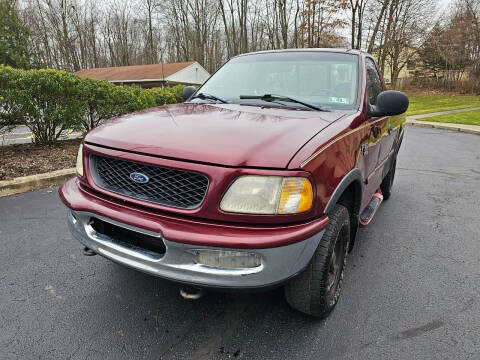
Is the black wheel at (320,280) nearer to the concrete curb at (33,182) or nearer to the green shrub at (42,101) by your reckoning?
the concrete curb at (33,182)

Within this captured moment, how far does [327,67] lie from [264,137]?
150 cm

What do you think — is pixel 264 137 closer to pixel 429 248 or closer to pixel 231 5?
pixel 429 248

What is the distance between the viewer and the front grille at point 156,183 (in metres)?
1.73

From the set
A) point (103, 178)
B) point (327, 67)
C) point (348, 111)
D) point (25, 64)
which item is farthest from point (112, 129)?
point (25, 64)

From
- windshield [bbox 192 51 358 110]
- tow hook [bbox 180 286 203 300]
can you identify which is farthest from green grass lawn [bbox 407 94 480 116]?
tow hook [bbox 180 286 203 300]

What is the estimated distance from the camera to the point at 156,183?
1.82 m

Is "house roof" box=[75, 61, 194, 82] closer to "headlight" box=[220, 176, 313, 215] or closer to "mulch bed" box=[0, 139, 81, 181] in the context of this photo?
"mulch bed" box=[0, 139, 81, 181]

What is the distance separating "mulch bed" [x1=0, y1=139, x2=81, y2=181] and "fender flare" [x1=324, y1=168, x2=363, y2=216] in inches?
182

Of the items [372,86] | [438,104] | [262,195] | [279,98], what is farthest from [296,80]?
[438,104]

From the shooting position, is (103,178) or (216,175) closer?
(216,175)

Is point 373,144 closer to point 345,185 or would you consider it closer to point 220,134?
point 345,185

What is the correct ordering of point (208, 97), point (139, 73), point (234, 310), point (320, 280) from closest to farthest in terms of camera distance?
1. point (320, 280)
2. point (234, 310)
3. point (208, 97)
4. point (139, 73)

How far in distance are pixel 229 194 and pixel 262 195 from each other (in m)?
0.16

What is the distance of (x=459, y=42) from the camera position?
30281mm
